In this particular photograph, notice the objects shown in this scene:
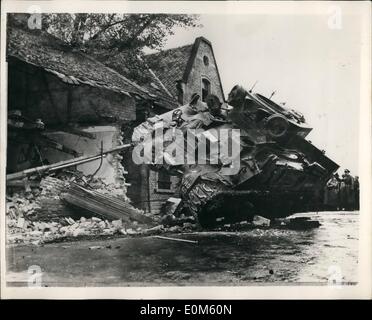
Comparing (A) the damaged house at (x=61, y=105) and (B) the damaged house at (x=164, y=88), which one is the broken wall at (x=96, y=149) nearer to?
(A) the damaged house at (x=61, y=105)

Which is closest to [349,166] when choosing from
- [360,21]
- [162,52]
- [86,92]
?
[360,21]

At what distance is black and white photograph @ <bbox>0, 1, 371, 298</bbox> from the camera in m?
6.05

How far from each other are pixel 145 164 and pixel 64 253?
174cm

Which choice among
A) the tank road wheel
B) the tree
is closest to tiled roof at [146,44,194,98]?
the tree

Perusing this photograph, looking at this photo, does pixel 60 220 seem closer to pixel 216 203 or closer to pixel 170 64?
pixel 216 203

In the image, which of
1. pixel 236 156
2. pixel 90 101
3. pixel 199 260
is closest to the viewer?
pixel 199 260

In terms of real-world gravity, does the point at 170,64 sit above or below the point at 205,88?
above

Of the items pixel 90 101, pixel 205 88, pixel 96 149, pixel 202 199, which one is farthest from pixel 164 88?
pixel 202 199

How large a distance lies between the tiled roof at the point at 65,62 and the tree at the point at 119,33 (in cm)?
11

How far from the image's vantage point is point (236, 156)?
6309mm

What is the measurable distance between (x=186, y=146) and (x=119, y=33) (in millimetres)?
1965

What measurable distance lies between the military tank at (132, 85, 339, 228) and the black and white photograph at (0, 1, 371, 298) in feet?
0.07

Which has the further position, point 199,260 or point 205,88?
point 205,88
